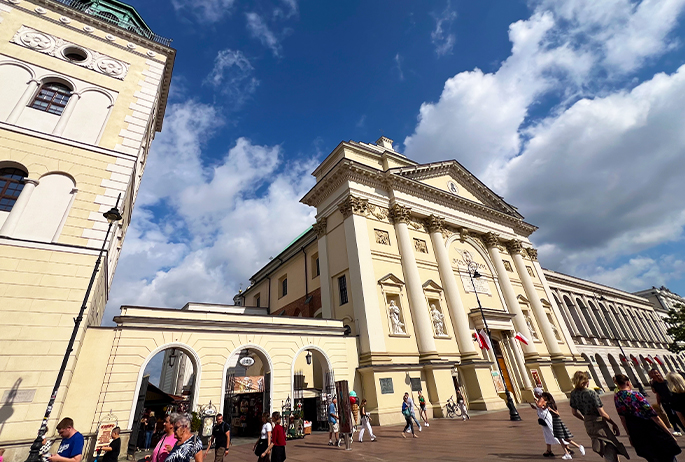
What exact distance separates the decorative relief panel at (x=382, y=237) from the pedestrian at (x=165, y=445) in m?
18.7

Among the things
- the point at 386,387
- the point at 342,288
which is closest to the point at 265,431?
the point at 386,387

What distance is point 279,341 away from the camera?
16906 millimetres

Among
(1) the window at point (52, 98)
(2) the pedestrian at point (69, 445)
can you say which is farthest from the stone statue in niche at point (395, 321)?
(1) the window at point (52, 98)

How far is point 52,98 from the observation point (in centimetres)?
1512

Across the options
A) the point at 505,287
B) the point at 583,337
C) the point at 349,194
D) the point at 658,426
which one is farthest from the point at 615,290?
the point at 658,426

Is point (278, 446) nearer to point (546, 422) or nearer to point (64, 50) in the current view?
point (546, 422)

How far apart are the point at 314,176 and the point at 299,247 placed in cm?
690

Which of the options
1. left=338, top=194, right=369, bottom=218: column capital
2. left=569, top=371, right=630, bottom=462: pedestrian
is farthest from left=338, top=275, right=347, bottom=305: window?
left=569, top=371, right=630, bottom=462: pedestrian

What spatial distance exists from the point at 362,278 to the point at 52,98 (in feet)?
57.2

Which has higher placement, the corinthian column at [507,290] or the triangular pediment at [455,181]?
the triangular pediment at [455,181]

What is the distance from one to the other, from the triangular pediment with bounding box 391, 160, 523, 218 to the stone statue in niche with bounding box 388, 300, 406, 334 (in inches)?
389

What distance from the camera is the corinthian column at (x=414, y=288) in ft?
66.4

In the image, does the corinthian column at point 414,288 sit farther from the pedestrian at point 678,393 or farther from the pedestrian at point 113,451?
the pedestrian at point 113,451

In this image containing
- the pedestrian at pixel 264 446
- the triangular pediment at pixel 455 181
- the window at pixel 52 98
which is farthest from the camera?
the triangular pediment at pixel 455 181
